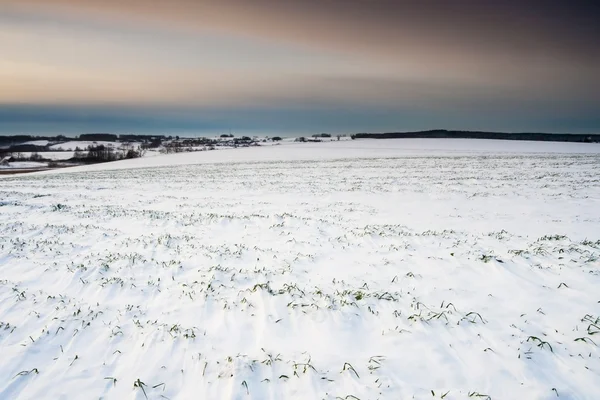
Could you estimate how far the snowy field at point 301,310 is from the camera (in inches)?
176

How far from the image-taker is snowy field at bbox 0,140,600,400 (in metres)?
4.46

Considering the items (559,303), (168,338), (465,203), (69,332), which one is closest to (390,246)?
(559,303)

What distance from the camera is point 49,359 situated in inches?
197

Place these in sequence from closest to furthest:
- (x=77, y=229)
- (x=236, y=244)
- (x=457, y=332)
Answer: (x=457, y=332), (x=236, y=244), (x=77, y=229)

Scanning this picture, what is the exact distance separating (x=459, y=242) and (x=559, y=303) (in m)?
4.15

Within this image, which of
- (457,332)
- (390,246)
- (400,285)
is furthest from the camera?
(390,246)

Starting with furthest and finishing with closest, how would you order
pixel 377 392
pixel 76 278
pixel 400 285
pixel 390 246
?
pixel 390 246 < pixel 76 278 < pixel 400 285 < pixel 377 392

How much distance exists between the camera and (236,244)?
1080 centimetres

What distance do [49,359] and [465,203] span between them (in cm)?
1854

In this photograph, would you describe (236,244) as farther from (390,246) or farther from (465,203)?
(465,203)

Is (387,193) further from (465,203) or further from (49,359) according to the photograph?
(49,359)

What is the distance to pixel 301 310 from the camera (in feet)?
20.8

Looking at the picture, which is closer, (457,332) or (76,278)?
(457,332)

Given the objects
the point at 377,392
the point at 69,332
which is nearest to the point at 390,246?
the point at 377,392
